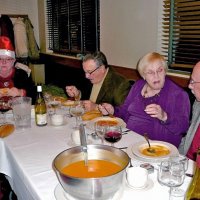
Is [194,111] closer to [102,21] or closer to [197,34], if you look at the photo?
→ [197,34]

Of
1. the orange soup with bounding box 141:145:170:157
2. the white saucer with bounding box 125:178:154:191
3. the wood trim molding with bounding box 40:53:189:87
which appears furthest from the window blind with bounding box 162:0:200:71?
the white saucer with bounding box 125:178:154:191

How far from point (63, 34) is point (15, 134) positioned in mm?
4139

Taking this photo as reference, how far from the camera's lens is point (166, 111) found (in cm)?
191

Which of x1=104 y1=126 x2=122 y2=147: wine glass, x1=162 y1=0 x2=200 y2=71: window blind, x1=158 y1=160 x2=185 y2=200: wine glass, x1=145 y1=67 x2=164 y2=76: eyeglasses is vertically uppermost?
x1=162 y1=0 x2=200 y2=71: window blind

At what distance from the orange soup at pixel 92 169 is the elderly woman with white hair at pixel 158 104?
0.70 metres

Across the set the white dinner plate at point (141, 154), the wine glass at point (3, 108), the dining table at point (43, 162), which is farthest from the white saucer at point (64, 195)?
the wine glass at point (3, 108)

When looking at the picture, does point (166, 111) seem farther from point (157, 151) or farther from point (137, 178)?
point (137, 178)

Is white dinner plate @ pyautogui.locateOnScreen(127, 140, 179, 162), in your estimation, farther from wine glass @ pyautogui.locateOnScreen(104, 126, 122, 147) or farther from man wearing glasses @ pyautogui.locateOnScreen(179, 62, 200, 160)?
man wearing glasses @ pyautogui.locateOnScreen(179, 62, 200, 160)

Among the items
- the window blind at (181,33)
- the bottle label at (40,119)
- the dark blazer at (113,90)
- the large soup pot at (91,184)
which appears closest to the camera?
the large soup pot at (91,184)

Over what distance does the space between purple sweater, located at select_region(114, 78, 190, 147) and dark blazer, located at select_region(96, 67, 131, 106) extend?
0.15m

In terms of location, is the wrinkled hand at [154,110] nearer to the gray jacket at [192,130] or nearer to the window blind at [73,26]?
the gray jacket at [192,130]

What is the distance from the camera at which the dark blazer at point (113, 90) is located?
236 cm

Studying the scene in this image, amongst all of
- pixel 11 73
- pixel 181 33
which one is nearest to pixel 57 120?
pixel 11 73

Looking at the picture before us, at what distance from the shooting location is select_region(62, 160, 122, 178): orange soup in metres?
0.97
